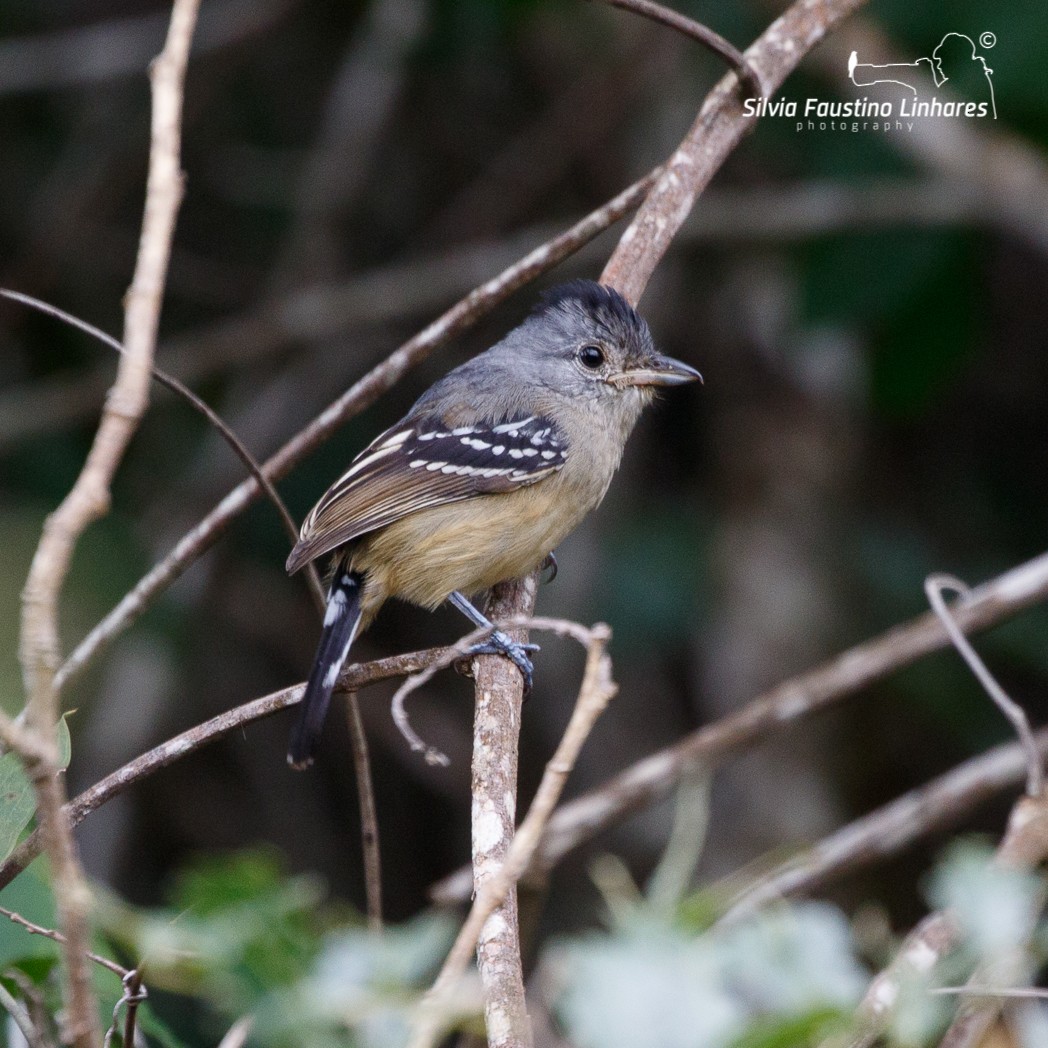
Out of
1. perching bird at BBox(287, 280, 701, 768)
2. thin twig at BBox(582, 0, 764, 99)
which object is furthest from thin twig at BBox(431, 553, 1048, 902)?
thin twig at BBox(582, 0, 764, 99)

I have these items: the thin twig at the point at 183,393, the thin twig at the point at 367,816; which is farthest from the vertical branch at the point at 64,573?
the thin twig at the point at 367,816

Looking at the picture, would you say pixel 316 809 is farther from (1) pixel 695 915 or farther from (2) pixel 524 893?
(1) pixel 695 915

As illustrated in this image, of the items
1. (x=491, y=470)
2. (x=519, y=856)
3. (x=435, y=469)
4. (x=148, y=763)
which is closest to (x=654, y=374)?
(x=491, y=470)

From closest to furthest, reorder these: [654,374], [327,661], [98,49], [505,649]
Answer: [505,649], [327,661], [654,374], [98,49]

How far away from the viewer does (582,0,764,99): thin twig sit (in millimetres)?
3121

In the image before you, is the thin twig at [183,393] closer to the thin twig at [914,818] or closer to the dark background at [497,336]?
the thin twig at [914,818]

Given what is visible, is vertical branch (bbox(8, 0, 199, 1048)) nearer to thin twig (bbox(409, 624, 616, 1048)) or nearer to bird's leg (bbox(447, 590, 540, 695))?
thin twig (bbox(409, 624, 616, 1048))

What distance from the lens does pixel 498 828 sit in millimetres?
2301

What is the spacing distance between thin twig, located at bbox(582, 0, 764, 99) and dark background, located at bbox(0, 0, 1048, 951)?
177cm

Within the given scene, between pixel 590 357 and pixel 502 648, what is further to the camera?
pixel 590 357

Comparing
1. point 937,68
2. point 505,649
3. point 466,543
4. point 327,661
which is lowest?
point 505,649

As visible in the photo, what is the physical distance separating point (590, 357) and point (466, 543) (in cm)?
90

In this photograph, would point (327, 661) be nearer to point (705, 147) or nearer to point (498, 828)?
point (498, 828)

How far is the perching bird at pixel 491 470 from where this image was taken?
12.5 feet
